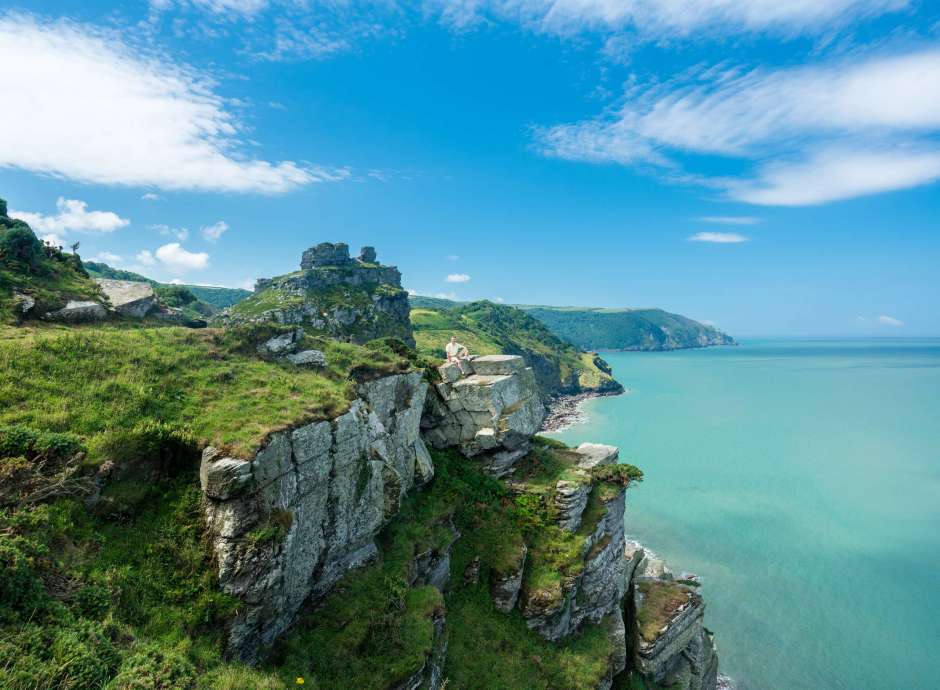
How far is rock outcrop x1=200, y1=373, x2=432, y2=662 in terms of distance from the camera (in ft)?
41.0

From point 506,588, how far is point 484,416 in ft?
29.3

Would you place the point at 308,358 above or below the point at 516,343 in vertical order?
above

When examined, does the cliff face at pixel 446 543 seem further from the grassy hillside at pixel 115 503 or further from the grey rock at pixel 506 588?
the grassy hillside at pixel 115 503

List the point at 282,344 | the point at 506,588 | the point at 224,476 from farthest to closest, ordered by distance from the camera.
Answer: the point at 506,588 → the point at 282,344 → the point at 224,476

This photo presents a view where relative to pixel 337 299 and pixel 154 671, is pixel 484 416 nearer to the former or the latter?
pixel 154 671

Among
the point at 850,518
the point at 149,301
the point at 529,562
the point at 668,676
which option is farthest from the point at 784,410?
the point at 149,301

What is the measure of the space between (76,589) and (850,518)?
68.7 meters

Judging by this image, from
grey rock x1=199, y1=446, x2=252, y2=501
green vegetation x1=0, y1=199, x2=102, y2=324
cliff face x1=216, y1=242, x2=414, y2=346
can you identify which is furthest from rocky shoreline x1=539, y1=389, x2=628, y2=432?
grey rock x1=199, y1=446, x2=252, y2=501

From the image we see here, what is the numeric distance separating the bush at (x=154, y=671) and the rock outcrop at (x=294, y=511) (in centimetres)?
256

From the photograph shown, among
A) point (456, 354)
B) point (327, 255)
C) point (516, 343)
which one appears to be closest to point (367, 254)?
point (327, 255)

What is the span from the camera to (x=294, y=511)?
1412 centimetres

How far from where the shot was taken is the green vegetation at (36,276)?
18.1 meters

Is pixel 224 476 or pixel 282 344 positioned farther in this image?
pixel 282 344

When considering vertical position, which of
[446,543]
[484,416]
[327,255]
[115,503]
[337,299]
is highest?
[327,255]
